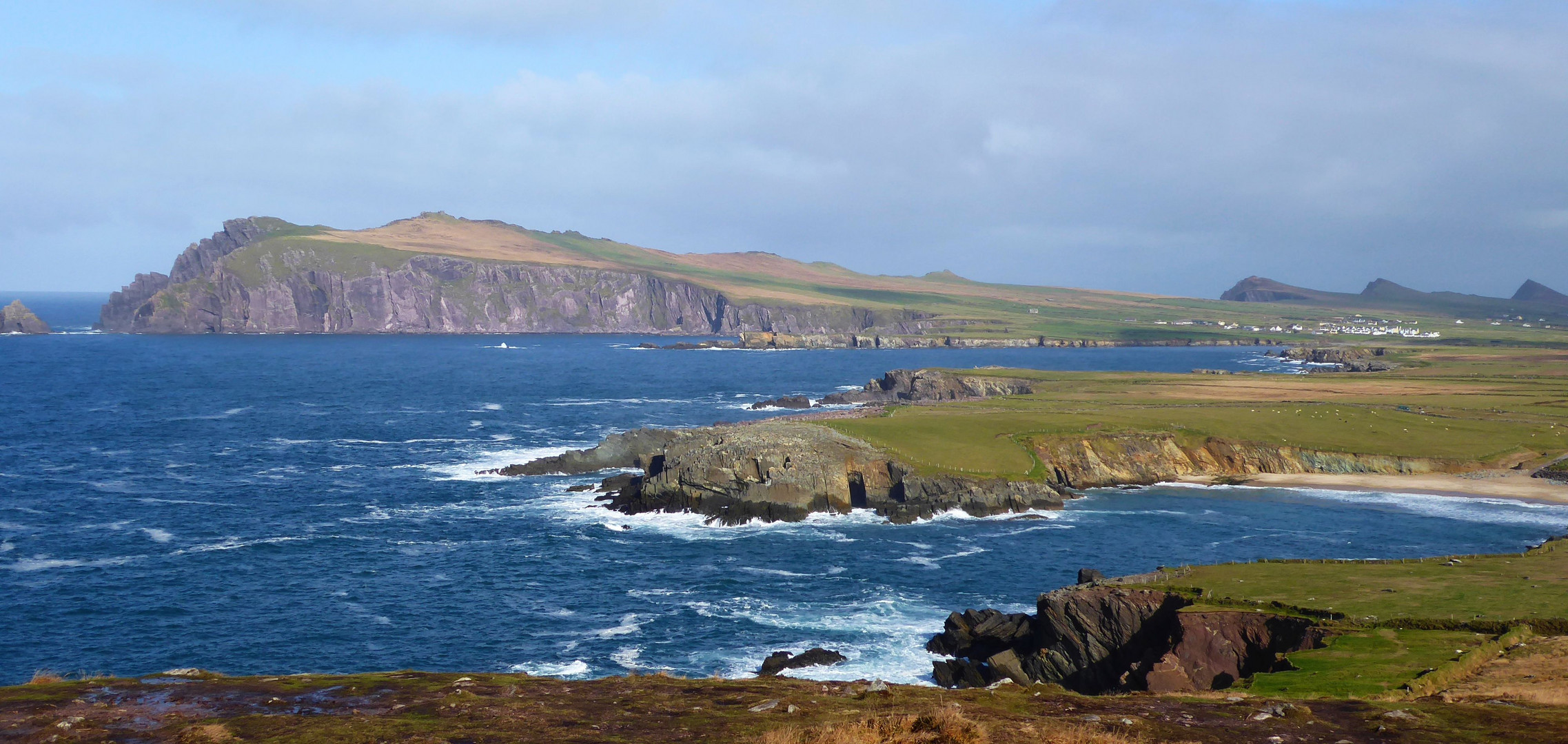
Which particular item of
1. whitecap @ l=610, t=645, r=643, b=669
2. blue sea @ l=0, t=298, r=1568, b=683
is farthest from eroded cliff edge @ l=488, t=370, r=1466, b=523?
whitecap @ l=610, t=645, r=643, b=669

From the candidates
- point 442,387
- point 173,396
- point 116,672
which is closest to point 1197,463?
point 116,672

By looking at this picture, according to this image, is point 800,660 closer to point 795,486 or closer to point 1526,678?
point 1526,678

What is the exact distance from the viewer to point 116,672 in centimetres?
4503

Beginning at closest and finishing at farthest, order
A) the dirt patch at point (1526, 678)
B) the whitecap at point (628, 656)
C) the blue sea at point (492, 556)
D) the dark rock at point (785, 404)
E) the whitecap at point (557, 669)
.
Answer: the dirt patch at point (1526, 678) → the whitecap at point (557, 669) → the whitecap at point (628, 656) → the blue sea at point (492, 556) → the dark rock at point (785, 404)

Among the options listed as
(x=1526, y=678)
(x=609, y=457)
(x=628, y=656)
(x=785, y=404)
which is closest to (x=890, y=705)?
(x=1526, y=678)

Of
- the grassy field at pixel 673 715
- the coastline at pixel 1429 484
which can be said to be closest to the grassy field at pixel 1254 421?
the coastline at pixel 1429 484

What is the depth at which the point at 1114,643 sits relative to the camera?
4603 centimetres

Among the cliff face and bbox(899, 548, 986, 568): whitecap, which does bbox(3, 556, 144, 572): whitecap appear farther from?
the cliff face

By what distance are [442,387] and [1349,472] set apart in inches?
5073

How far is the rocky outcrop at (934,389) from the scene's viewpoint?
146m

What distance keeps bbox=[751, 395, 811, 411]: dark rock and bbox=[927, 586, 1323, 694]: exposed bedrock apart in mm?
88107

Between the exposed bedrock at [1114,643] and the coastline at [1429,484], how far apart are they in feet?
154

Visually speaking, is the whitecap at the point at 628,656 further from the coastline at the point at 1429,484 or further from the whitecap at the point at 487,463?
the coastline at the point at 1429,484

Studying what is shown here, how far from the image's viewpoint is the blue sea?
4934 centimetres
